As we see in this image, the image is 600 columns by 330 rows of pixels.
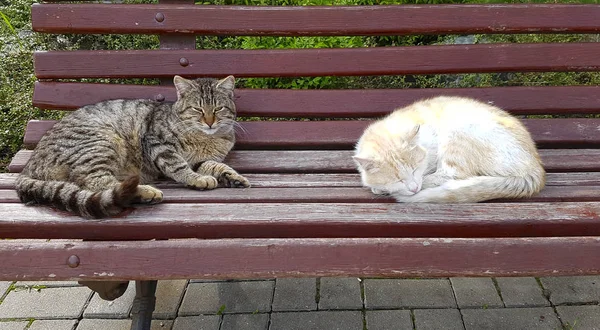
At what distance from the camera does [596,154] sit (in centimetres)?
264

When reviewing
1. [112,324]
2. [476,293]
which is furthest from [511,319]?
[112,324]

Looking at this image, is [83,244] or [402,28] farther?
[402,28]

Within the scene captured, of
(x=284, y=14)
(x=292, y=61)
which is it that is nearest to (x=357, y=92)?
(x=292, y=61)

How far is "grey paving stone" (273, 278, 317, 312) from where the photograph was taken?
9.23 feet

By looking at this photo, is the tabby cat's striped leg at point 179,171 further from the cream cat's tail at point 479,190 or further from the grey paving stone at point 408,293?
the grey paving stone at point 408,293

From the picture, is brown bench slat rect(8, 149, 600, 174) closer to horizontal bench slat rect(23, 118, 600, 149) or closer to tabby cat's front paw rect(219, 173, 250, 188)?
horizontal bench slat rect(23, 118, 600, 149)

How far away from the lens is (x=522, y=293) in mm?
2863

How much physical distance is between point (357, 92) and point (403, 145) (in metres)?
0.54

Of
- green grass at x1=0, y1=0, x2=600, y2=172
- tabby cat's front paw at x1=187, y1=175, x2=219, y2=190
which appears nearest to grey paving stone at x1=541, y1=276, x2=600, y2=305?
green grass at x1=0, y1=0, x2=600, y2=172

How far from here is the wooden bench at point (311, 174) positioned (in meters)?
1.79

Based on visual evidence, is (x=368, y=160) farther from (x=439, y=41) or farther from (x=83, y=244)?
(x=439, y=41)

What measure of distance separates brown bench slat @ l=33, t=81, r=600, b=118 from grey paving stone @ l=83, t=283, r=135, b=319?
1.09 meters

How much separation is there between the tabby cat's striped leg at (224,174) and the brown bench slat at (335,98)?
0.46m

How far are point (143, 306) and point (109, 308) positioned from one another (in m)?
0.52
